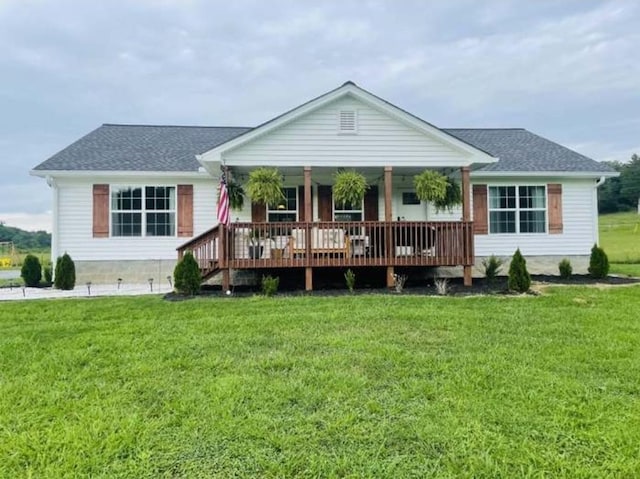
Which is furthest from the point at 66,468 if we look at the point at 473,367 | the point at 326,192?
the point at 326,192

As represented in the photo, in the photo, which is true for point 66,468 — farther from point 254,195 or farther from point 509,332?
point 254,195

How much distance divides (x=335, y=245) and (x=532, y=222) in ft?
22.7

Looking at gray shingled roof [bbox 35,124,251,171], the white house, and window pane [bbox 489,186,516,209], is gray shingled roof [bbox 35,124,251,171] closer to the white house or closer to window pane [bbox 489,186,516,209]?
the white house

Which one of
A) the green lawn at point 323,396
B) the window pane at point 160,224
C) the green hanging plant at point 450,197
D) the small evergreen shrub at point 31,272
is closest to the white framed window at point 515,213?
the green hanging plant at point 450,197

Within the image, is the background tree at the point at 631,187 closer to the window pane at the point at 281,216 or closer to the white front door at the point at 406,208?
the white front door at the point at 406,208

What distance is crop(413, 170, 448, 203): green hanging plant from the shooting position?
394 inches

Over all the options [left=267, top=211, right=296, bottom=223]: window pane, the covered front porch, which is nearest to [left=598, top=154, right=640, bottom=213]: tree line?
the covered front porch

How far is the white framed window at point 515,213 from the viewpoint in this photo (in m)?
12.9

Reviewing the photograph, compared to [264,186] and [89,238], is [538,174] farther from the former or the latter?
[89,238]

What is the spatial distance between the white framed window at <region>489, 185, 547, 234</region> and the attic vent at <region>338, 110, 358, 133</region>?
5.27 metres

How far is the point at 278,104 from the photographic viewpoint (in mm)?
25438

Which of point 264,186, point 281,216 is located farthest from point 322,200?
point 264,186

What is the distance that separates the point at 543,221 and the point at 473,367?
10.4 metres

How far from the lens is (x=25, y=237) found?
170 ft
